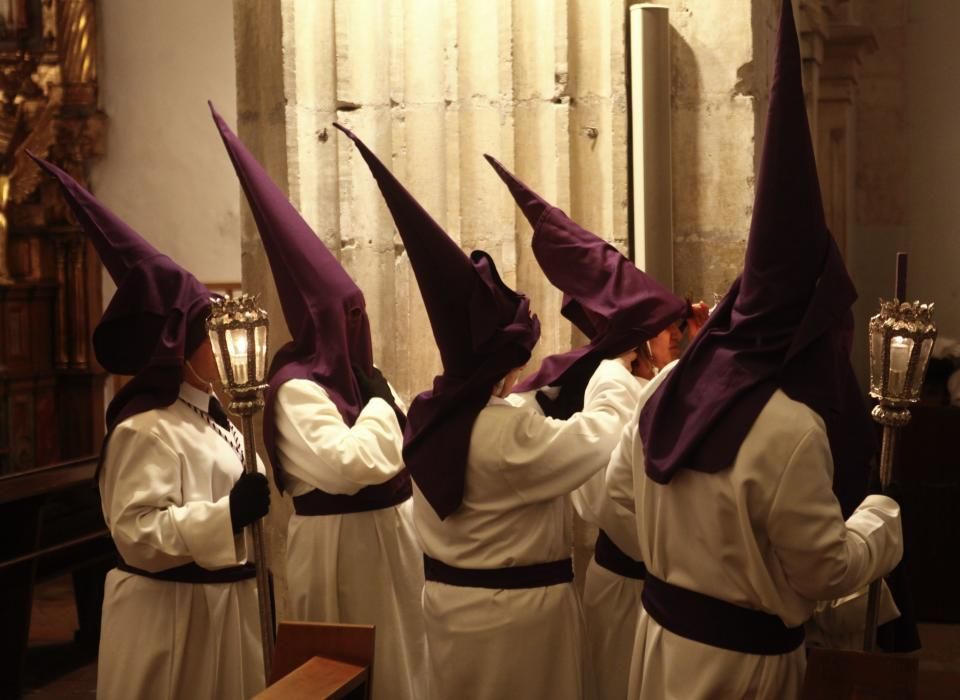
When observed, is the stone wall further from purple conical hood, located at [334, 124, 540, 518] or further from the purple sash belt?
purple conical hood, located at [334, 124, 540, 518]

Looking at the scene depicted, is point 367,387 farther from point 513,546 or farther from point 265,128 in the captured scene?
point 265,128

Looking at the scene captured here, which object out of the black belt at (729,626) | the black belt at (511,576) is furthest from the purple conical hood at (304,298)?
the black belt at (729,626)

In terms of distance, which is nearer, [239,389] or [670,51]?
[239,389]

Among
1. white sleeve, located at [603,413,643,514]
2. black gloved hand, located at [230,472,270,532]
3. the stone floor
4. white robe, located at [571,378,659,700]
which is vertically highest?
white sleeve, located at [603,413,643,514]

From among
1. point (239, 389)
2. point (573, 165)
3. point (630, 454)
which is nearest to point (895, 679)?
point (630, 454)

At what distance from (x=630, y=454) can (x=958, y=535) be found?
3.86 metres

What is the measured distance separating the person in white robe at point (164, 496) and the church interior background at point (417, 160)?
118 centimetres

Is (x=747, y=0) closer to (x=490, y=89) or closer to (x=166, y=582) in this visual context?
(x=490, y=89)

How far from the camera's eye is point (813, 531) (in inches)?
104

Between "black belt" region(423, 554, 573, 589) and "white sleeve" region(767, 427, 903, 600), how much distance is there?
862 mm

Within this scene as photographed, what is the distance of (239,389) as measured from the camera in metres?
3.26

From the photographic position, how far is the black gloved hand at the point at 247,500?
11.2 feet

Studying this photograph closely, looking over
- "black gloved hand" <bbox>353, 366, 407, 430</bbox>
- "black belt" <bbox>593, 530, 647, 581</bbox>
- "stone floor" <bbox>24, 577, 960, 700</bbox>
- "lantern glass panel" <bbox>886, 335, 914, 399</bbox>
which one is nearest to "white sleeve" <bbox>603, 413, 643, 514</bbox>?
"black belt" <bbox>593, 530, 647, 581</bbox>

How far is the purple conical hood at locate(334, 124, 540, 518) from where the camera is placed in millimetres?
3312
